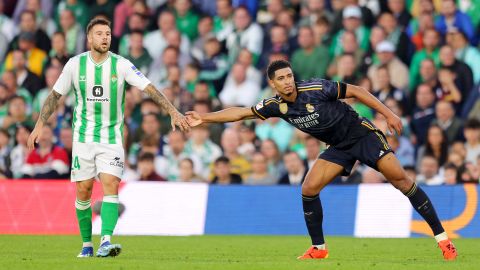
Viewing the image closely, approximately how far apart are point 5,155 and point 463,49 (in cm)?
830

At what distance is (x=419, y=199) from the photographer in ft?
42.1

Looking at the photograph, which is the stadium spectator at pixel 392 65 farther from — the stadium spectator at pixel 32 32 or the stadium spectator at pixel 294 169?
the stadium spectator at pixel 32 32

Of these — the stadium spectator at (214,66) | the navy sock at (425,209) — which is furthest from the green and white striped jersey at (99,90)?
the stadium spectator at (214,66)

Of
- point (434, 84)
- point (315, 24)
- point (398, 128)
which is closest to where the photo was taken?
point (398, 128)

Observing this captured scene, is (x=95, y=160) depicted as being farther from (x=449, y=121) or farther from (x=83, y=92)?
(x=449, y=121)

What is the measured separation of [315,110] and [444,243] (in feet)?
6.49

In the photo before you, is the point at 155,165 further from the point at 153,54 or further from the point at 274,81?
the point at 274,81

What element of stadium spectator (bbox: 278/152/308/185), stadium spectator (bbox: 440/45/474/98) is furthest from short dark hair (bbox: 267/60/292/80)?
stadium spectator (bbox: 440/45/474/98)

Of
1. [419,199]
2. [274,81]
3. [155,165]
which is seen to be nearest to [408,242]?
[419,199]

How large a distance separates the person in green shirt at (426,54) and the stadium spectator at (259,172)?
3018mm

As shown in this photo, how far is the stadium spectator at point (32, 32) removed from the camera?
23.5 meters

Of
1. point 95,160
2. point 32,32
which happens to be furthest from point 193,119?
point 32,32

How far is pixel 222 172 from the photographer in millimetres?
19438

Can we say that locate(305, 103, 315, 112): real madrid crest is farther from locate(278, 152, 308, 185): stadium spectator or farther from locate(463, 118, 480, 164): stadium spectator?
locate(463, 118, 480, 164): stadium spectator
